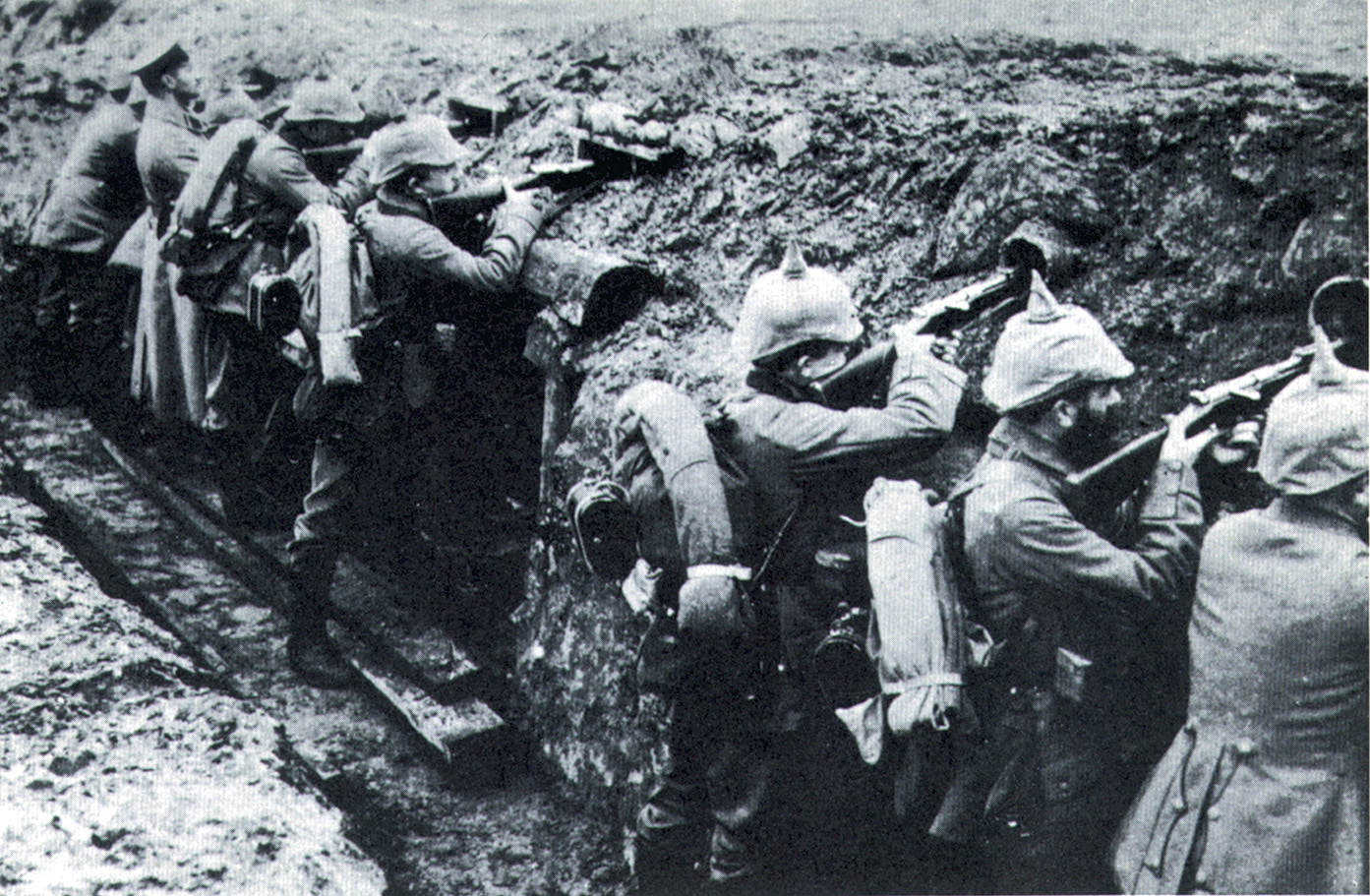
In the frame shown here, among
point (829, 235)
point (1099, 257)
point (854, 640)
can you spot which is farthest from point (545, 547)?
point (1099, 257)

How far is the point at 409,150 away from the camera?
5207mm

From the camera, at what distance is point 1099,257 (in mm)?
4047

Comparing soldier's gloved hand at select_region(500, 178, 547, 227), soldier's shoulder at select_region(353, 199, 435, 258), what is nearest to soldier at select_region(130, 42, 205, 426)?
soldier's shoulder at select_region(353, 199, 435, 258)

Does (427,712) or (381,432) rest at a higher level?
(381,432)

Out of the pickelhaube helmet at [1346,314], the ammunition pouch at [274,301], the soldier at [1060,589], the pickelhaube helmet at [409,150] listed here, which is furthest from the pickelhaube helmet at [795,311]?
the ammunition pouch at [274,301]

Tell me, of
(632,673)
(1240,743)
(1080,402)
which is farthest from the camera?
(632,673)

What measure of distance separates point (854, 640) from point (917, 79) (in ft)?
9.80

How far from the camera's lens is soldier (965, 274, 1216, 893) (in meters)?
2.90

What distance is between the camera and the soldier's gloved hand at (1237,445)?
9.56ft

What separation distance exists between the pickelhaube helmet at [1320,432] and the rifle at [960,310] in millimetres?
1153

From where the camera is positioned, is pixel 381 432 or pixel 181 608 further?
pixel 181 608

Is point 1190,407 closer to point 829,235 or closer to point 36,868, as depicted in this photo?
point 829,235

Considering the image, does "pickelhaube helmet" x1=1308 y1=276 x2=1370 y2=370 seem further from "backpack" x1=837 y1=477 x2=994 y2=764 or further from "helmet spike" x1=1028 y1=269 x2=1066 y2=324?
"backpack" x1=837 y1=477 x2=994 y2=764

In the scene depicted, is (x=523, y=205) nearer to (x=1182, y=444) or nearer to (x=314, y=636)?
(x=314, y=636)
